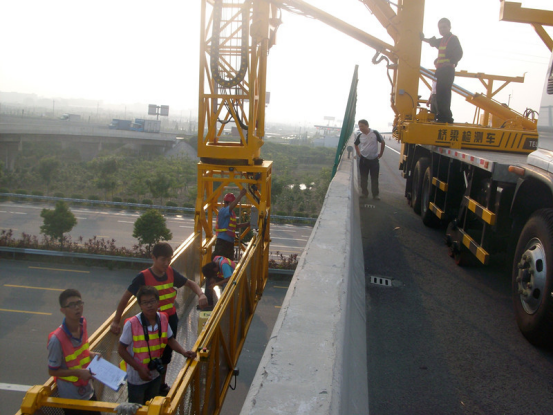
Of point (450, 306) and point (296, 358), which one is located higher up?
point (296, 358)

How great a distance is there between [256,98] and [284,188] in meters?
33.3

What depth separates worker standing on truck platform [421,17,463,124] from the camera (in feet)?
27.1

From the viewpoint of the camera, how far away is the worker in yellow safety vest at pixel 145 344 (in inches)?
156

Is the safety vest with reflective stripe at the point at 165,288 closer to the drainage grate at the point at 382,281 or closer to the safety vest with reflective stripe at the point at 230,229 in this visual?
the drainage grate at the point at 382,281

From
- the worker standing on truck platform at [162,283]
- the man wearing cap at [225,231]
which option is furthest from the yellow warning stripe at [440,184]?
the worker standing on truck platform at [162,283]

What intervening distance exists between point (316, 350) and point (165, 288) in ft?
10.3

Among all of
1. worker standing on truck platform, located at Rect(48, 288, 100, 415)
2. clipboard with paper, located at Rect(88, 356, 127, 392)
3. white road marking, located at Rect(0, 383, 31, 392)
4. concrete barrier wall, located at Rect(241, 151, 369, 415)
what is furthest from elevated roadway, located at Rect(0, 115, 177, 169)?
concrete barrier wall, located at Rect(241, 151, 369, 415)

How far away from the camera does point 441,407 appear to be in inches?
110

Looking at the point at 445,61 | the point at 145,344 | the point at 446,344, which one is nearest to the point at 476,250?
the point at 446,344

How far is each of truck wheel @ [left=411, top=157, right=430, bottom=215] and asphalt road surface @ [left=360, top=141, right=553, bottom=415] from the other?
2817 millimetres

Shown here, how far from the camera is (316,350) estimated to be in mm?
2066

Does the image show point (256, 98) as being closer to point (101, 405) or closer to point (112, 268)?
point (101, 405)

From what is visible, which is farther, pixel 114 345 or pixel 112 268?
pixel 112 268

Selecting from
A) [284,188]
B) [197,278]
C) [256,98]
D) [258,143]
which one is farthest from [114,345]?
[284,188]
